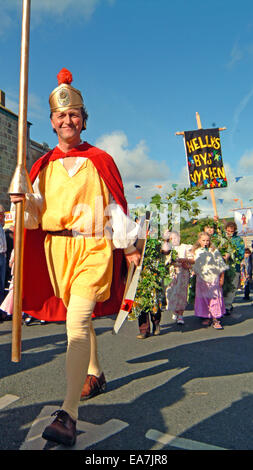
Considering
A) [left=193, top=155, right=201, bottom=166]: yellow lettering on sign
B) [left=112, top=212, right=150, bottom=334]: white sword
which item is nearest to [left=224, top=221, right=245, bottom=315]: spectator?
[left=193, top=155, right=201, bottom=166]: yellow lettering on sign

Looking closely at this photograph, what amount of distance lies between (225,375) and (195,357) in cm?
72

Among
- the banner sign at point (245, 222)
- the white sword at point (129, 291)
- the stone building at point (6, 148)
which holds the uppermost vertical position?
the stone building at point (6, 148)

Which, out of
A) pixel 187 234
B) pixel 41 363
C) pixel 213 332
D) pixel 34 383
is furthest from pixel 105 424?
pixel 187 234

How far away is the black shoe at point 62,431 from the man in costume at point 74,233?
0.14 m

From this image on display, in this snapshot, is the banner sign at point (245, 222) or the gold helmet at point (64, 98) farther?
the banner sign at point (245, 222)

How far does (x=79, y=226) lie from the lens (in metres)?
2.80

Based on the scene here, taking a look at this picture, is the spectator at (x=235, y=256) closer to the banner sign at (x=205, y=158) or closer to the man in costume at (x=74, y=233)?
the banner sign at (x=205, y=158)

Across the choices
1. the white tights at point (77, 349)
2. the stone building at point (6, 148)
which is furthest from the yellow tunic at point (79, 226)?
the stone building at point (6, 148)

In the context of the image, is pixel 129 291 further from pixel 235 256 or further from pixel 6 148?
pixel 6 148

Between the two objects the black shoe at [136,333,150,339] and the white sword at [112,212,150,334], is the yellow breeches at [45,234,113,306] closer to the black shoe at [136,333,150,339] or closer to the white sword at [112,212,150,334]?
the white sword at [112,212,150,334]

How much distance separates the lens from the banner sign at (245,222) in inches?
785

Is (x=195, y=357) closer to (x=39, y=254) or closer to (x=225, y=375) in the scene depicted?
(x=225, y=375)

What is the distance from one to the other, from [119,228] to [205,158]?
839cm

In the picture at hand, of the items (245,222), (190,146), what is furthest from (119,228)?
(245,222)
